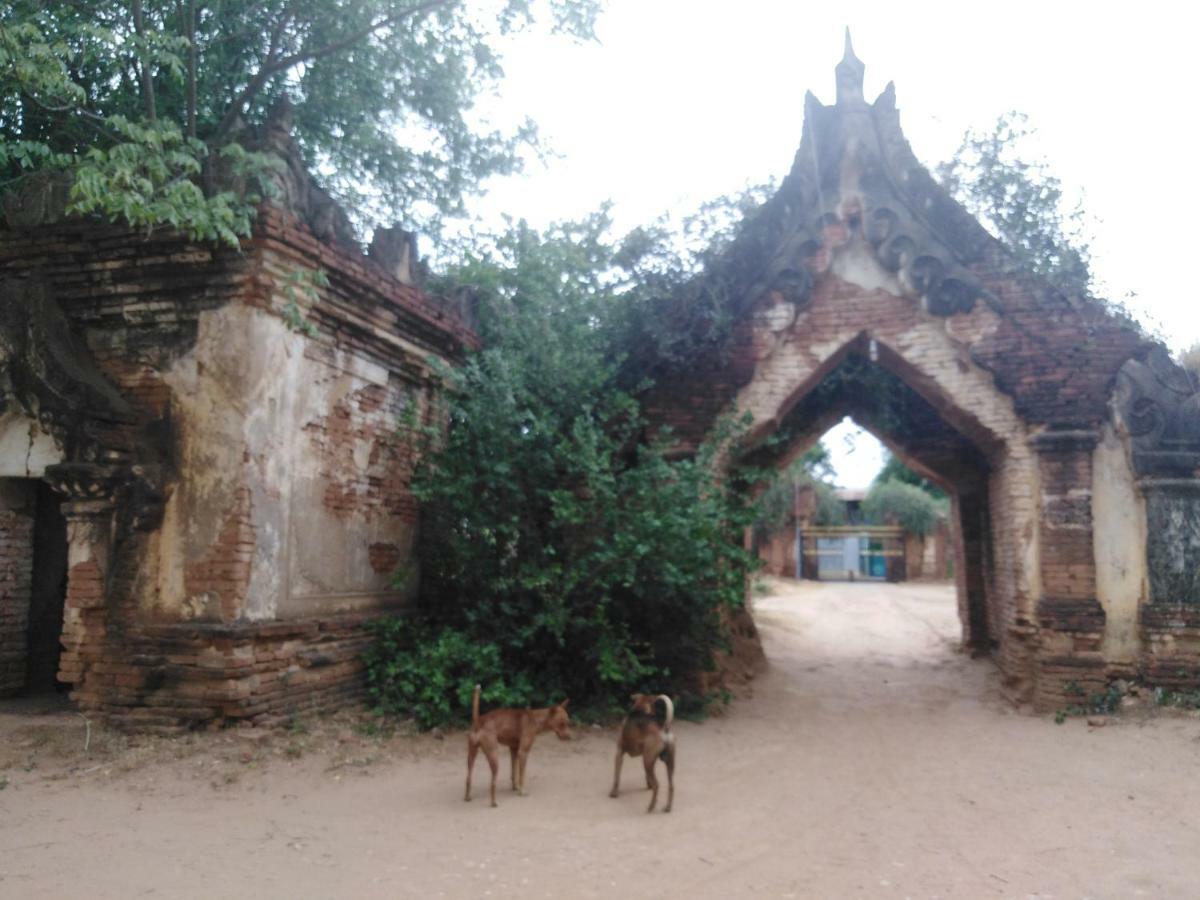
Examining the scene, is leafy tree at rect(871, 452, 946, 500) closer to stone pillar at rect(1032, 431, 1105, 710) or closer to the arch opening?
the arch opening

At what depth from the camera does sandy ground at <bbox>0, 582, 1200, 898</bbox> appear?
4.73m

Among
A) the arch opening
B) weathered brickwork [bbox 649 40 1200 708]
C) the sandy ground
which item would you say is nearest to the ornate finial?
weathered brickwork [bbox 649 40 1200 708]

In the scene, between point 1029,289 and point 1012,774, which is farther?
point 1029,289

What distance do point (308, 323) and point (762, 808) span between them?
480cm

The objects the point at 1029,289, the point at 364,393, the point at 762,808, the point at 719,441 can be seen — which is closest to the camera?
the point at 762,808

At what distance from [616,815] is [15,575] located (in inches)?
217

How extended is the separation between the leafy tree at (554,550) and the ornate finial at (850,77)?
4.33m

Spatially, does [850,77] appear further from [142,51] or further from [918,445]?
[142,51]

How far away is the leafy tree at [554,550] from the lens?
8234mm

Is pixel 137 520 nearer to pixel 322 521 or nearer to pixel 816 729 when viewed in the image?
pixel 322 521

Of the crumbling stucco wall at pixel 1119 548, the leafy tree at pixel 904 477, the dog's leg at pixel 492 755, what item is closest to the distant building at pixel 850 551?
the leafy tree at pixel 904 477

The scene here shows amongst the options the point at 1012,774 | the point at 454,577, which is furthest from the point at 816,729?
the point at 454,577

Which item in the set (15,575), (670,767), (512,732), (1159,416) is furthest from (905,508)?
(15,575)

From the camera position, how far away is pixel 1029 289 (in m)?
9.88
